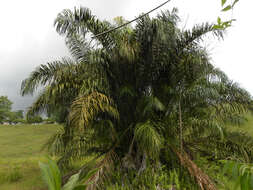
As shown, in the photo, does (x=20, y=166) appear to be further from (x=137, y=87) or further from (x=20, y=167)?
(x=137, y=87)

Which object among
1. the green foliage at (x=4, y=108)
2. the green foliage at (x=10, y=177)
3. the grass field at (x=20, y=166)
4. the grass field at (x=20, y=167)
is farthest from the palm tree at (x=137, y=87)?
the green foliage at (x=4, y=108)

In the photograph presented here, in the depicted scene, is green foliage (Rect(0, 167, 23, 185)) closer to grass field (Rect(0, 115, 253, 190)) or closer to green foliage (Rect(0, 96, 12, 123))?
grass field (Rect(0, 115, 253, 190))

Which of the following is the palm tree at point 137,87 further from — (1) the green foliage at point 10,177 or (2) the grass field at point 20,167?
(1) the green foliage at point 10,177

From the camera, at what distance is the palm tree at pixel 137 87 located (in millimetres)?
3240

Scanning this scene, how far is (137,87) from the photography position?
3797 millimetres

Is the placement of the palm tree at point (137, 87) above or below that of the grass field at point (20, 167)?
above

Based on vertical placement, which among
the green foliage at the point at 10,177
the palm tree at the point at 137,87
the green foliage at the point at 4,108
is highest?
the green foliage at the point at 4,108

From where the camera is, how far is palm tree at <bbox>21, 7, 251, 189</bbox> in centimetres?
324

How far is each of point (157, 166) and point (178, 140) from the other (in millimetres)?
694

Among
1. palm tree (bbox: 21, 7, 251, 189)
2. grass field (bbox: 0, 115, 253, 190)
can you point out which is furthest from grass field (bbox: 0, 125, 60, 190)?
palm tree (bbox: 21, 7, 251, 189)

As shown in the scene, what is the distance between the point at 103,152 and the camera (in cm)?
384

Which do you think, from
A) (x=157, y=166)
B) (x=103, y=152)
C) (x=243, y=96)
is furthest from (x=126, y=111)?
(x=243, y=96)

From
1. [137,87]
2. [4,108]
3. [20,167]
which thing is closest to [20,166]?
[20,167]

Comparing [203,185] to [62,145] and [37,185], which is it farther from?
[37,185]
